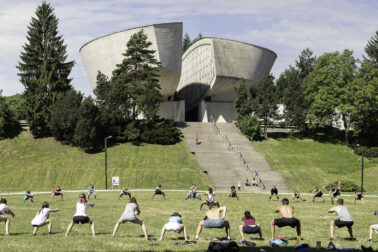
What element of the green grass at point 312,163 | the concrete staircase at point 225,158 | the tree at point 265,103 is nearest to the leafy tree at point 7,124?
the concrete staircase at point 225,158

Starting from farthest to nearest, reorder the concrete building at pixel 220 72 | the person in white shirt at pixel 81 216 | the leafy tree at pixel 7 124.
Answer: the concrete building at pixel 220 72
the leafy tree at pixel 7 124
the person in white shirt at pixel 81 216

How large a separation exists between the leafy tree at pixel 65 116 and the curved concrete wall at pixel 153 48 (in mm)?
11095

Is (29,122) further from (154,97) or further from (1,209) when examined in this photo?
(1,209)

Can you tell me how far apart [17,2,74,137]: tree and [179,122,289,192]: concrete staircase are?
18702 millimetres

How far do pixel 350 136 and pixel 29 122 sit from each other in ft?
146

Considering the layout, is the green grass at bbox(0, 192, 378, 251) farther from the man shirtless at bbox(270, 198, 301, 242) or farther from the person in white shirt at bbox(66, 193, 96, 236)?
the man shirtless at bbox(270, 198, 301, 242)

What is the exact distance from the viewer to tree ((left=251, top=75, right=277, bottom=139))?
6419 centimetres

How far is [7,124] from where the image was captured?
61.9m

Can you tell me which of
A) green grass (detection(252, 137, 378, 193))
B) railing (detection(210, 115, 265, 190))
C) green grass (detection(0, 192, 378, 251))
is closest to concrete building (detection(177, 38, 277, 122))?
railing (detection(210, 115, 265, 190))

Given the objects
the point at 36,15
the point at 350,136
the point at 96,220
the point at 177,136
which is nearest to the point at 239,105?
the point at 177,136

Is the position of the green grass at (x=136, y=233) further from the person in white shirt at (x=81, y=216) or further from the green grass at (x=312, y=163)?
the green grass at (x=312, y=163)

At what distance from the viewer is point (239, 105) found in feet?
220

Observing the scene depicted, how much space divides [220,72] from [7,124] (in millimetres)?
32098

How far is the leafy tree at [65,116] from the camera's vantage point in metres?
57.5
